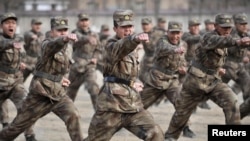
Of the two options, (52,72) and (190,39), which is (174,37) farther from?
(190,39)

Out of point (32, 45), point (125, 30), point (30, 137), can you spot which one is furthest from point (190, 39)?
point (125, 30)

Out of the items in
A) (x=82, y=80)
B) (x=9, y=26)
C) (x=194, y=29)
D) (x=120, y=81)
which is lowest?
(x=82, y=80)

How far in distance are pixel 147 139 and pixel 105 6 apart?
50867 mm

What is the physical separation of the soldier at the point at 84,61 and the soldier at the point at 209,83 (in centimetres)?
324

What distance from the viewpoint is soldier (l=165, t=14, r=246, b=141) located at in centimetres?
838

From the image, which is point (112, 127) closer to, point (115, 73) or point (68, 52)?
point (115, 73)

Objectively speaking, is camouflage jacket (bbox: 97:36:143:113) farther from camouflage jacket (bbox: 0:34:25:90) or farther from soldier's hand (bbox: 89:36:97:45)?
soldier's hand (bbox: 89:36:97:45)

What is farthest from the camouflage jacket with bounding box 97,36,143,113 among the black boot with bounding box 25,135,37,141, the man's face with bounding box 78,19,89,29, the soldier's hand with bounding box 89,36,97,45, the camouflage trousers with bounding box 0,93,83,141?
the soldier's hand with bounding box 89,36,97,45

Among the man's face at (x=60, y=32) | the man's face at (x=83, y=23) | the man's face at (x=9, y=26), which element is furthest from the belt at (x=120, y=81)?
the man's face at (x=83, y=23)

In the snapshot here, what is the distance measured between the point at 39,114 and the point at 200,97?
2.58 metres

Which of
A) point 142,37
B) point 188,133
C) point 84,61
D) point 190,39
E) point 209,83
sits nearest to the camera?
point 142,37

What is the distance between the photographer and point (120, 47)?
6855 millimetres

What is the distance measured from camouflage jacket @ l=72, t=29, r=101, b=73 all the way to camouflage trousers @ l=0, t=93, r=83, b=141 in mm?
3860

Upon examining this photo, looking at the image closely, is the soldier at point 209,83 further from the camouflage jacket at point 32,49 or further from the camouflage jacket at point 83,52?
the camouflage jacket at point 32,49
